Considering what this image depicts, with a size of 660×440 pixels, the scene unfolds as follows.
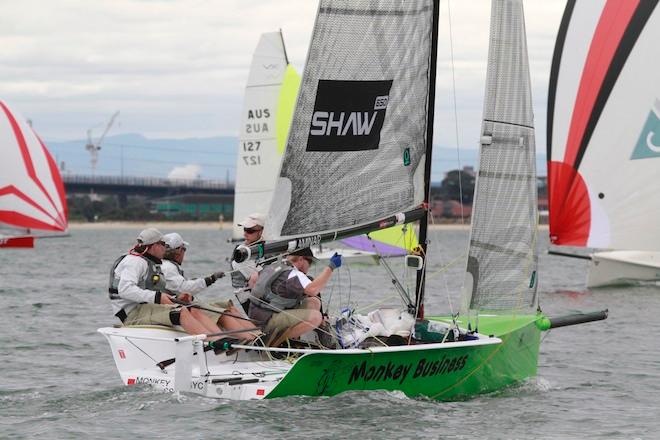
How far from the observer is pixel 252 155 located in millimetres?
27188

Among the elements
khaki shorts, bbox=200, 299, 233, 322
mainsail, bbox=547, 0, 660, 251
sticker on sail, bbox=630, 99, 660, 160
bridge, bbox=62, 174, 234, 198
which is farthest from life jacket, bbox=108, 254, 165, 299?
bridge, bbox=62, 174, 234, 198

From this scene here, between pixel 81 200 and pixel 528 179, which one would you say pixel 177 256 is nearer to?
pixel 528 179

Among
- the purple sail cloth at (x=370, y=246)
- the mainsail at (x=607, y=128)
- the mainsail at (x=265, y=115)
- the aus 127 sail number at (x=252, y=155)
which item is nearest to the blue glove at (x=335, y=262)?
the mainsail at (x=607, y=128)

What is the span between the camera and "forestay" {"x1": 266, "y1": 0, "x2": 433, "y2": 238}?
945cm

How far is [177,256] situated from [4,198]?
22235mm

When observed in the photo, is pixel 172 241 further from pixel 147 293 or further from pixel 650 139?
pixel 650 139

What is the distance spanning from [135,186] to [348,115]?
10614 cm

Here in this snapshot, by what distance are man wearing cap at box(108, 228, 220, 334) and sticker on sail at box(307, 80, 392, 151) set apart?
1526mm

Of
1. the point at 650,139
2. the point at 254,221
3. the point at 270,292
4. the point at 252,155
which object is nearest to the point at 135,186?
the point at 252,155

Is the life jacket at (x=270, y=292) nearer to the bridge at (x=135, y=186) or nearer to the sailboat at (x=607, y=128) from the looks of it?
the sailboat at (x=607, y=128)

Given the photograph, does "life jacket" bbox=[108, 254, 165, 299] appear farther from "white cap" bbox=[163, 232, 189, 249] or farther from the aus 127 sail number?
the aus 127 sail number

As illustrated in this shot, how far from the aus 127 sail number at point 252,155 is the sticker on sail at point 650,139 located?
11.1 meters

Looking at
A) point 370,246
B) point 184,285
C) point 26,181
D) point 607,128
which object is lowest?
point 184,285

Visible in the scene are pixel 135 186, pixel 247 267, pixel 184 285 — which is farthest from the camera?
pixel 135 186
